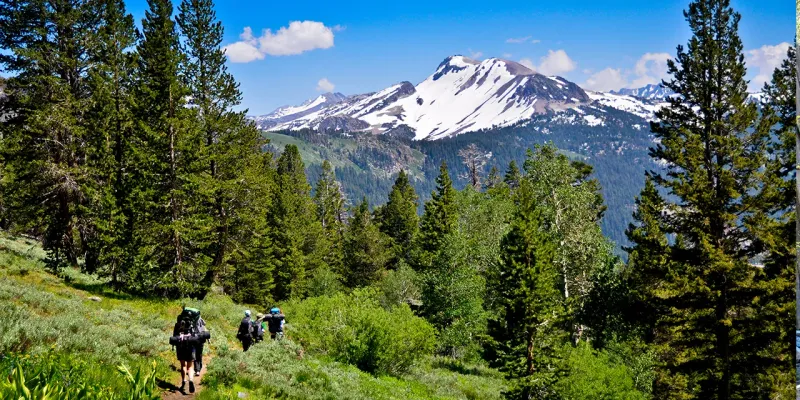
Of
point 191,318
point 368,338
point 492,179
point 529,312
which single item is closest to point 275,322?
point 368,338

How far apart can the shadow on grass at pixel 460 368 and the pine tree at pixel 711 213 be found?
64.6ft

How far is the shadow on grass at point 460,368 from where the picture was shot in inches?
1485

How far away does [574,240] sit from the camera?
38.8 meters

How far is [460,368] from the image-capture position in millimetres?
38531

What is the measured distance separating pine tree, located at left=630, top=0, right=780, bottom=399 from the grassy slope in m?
11.2

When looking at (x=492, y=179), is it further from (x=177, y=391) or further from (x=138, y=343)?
(x=177, y=391)

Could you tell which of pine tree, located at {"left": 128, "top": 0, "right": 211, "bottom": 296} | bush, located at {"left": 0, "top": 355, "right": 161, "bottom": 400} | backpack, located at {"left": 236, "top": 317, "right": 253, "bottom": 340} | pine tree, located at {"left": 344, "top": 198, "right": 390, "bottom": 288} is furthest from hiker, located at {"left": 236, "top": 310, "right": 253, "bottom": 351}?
pine tree, located at {"left": 344, "top": 198, "right": 390, "bottom": 288}

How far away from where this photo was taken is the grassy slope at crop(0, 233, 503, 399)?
1060 cm

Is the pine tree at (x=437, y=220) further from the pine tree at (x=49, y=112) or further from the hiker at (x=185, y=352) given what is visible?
Result: the hiker at (x=185, y=352)

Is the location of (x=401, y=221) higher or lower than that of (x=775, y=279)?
higher

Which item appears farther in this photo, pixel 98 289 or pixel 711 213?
pixel 98 289

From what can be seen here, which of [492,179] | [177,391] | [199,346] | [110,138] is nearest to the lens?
[177,391]

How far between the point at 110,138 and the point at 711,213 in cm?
2871

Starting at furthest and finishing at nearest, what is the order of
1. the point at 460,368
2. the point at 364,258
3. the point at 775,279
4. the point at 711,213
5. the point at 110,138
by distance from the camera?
the point at 364,258
the point at 460,368
the point at 110,138
the point at 711,213
the point at 775,279
